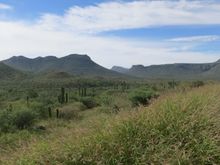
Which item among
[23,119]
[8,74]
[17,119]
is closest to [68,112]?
[23,119]

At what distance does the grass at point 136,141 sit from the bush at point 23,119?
22.1 metres

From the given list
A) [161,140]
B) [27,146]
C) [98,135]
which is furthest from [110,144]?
[27,146]

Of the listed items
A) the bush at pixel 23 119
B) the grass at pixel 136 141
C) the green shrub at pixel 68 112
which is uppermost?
the grass at pixel 136 141

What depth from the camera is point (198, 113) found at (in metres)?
10.3

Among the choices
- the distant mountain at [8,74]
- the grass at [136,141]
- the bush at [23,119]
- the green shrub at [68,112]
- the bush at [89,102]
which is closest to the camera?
the grass at [136,141]

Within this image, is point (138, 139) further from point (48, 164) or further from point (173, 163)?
point (48, 164)

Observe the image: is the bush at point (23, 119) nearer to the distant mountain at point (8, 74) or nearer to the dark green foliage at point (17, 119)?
the dark green foliage at point (17, 119)

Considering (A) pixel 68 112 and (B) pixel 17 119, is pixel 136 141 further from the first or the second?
(A) pixel 68 112

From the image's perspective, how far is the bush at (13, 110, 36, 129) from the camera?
3181 cm

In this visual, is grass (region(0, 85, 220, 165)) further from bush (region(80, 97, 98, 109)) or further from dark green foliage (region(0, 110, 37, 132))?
bush (region(80, 97, 98, 109))

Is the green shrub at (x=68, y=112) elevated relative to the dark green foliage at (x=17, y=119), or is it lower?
lower

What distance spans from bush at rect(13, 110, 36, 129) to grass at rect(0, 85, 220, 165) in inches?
872

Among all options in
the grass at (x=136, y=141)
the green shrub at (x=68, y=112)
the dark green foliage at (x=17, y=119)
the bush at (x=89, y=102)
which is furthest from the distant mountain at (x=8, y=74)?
the grass at (x=136, y=141)

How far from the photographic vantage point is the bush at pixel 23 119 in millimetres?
31812
